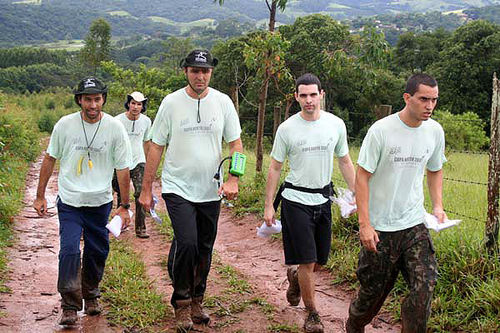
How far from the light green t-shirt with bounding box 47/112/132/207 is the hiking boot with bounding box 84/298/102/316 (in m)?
0.94

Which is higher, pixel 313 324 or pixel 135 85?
pixel 135 85

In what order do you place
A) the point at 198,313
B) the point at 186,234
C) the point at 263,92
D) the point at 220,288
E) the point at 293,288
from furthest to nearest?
the point at 263,92 → the point at 220,288 → the point at 293,288 → the point at 198,313 → the point at 186,234

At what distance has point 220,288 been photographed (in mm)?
6047

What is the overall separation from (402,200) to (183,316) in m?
2.07

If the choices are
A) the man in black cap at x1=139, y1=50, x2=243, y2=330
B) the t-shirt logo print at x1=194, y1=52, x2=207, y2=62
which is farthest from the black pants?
the t-shirt logo print at x1=194, y1=52, x2=207, y2=62

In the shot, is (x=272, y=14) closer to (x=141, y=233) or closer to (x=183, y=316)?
(x=141, y=233)

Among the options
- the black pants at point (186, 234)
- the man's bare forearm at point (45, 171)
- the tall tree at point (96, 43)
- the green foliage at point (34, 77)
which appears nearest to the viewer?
the black pants at point (186, 234)

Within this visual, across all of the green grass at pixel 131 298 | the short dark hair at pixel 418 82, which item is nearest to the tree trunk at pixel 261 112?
the green grass at pixel 131 298

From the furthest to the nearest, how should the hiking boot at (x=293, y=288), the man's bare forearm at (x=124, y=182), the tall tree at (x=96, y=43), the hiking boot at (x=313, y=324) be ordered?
the tall tree at (x=96, y=43) → the hiking boot at (x=293, y=288) → the man's bare forearm at (x=124, y=182) → the hiking boot at (x=313, y=324)

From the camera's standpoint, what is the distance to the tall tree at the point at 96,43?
41.3m

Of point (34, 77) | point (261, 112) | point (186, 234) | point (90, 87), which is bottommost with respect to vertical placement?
point (186, 234)

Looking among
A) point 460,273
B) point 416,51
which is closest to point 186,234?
point 460,273

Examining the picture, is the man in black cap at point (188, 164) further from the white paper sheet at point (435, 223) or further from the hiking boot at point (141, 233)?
the hiking boot at point (141, 233)

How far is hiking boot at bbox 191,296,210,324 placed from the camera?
4.96 meters
